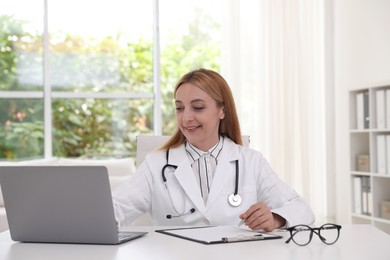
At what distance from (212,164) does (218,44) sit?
4.33m

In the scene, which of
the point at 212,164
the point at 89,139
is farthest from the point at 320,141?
the point at 212,164

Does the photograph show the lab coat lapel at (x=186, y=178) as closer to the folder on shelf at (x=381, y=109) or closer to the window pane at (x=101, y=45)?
the folder on shelf at (x=381, y=109)

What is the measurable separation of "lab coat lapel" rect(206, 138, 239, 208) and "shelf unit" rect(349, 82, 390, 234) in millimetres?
2247

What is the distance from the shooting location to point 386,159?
4832 millimetres

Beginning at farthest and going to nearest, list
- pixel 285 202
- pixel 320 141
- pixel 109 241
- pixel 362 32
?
pixel 320 141 → pixel 362 32 → pixel 285 202 → pixel 109 241

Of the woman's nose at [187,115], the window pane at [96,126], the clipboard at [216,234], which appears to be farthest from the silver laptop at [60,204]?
the window pane at [96,126]

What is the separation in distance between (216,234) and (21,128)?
200 inches

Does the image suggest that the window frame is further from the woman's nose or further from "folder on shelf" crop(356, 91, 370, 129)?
the woman's nose

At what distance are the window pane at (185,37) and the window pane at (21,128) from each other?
4.24ft

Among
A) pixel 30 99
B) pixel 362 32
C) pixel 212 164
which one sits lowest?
pixel 212 164

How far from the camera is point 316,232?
201 centimetres

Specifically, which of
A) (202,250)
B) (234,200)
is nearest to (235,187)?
(234,200)

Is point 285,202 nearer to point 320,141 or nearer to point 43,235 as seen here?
point 43,235

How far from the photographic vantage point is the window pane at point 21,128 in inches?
266
